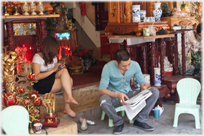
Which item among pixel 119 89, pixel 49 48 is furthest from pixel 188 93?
pixel 49 48

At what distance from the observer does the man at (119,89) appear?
338 cm

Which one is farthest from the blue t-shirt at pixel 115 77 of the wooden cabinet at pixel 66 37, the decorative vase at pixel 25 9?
the wooden cabinet at pixel 66 37

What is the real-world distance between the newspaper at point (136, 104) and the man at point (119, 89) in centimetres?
9

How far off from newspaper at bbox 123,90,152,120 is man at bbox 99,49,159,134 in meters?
0.09

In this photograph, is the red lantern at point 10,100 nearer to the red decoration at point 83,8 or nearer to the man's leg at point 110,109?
the man's leg at point 110,109

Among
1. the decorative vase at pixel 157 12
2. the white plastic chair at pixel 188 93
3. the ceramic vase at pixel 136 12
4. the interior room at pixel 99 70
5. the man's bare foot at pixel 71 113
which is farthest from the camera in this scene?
the decorative vase at pixel 157 12

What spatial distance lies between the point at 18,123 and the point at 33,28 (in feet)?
8.70

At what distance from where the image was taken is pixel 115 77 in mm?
3541

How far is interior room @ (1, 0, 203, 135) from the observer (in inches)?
123

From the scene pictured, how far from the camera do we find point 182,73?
200 inches

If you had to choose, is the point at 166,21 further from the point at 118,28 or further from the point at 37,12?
the point at 37,12

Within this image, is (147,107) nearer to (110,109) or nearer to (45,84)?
(110,109)

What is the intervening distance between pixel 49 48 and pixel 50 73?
341 millimetres

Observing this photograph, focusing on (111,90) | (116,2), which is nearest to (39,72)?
(111,90)
